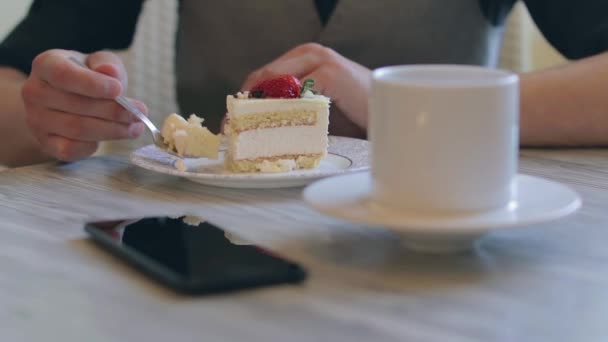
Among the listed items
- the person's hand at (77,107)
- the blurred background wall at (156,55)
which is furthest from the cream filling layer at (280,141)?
the blurred background wall at (156,55)

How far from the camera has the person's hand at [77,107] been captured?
104 centimetres

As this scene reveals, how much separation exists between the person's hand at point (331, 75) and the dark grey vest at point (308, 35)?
0.27 metres

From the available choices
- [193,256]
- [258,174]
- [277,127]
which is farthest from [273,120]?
[193,256]

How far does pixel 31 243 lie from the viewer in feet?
2.29

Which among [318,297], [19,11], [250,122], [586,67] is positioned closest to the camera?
[318,297]

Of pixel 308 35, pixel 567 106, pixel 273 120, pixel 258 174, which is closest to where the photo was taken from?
pixel 258 174

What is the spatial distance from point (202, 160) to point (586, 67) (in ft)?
1.69

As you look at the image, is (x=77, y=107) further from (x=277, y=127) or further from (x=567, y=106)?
(x=567, y=106)

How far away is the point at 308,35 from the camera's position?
A: 1.50m

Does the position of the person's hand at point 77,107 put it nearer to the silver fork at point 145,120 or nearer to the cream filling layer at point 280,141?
the silver fork at point 145,120

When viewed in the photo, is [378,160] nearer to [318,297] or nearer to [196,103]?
[318,297]

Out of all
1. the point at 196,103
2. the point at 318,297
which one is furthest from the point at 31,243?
the point at 196,103

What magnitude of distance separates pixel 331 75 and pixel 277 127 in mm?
243

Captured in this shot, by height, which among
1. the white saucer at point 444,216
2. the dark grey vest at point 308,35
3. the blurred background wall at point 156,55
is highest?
the dark grey vest at point 308,35
